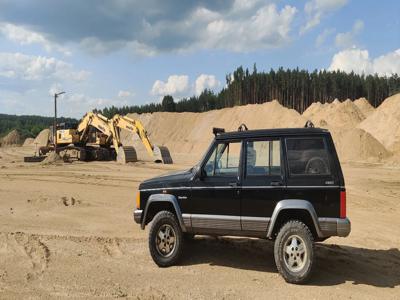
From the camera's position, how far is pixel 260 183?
6.95m

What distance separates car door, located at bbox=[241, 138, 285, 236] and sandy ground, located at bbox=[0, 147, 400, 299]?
2.99 feet

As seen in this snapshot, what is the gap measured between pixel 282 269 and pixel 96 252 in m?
3.59

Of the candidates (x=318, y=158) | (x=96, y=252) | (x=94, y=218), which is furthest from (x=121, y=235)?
(x=318, y=158)

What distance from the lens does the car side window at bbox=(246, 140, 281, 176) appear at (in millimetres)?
7020

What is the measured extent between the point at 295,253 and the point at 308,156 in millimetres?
1488

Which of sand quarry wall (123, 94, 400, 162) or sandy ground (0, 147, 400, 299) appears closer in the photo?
sandy ground (0, 147, 400, 299)

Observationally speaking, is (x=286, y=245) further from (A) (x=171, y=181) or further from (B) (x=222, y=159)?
(A) (x=171, y=181)

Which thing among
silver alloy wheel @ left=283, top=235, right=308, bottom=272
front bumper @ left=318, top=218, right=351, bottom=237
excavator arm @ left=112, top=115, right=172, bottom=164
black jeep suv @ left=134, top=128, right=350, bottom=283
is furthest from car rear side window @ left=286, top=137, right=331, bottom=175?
excavator arm @ left=112, top=115, right=172, bottom=164

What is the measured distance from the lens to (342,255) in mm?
8320

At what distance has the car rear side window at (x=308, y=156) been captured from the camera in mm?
6699

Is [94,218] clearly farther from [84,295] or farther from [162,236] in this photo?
[84,295]

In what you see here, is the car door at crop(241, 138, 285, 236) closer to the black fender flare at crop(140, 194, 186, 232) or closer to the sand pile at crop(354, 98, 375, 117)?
the black fender flare at crop(140, 194, 186, 232)

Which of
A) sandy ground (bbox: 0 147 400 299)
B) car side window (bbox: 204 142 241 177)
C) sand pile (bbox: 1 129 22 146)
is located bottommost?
sandy ground (bbox: 0 147 400 299)

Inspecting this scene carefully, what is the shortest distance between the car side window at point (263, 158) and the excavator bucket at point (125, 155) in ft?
79.2
